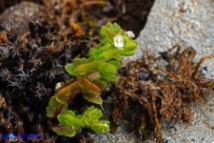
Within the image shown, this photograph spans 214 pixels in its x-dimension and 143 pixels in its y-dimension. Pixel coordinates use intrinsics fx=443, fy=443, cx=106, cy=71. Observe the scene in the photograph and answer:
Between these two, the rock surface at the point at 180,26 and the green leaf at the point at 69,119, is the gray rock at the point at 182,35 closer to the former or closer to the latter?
the rock surface at the point at 180,26

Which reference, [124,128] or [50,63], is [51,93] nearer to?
[50,63]

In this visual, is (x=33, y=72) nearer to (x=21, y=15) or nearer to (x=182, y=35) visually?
(x=21, y=15)

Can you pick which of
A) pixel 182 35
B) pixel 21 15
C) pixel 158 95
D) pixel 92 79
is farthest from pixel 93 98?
pixel 21 15

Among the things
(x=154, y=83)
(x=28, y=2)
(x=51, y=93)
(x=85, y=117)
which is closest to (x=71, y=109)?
(x=51, y=93)

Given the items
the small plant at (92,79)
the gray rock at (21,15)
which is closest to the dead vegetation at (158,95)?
the small plant at (92,79)

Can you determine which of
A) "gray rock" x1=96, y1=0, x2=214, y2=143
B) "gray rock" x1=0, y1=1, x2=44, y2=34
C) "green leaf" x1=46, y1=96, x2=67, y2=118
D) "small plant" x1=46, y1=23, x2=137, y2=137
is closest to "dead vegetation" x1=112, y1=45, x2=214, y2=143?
"gray rock" x1=96, y1=0, x2=214, y2=143
